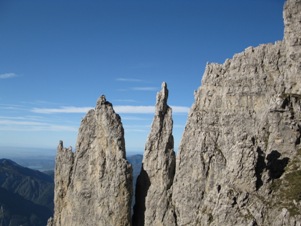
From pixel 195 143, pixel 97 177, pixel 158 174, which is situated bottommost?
pixel 97 177

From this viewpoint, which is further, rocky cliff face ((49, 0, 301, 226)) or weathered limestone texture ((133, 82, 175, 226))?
weathered limestone texture ((133, 82, 175, 226))

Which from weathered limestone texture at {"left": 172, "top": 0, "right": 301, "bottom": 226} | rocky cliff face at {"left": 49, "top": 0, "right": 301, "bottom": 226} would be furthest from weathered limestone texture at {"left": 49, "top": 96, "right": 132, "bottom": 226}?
weathered limestone texture at {"left": 172, "top": 0, "right": 301, "bottom": 226}

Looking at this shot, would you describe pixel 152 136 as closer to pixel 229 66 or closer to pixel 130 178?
pixel 130 178

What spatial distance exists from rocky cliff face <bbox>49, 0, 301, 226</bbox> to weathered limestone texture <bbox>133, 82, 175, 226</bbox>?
226mm

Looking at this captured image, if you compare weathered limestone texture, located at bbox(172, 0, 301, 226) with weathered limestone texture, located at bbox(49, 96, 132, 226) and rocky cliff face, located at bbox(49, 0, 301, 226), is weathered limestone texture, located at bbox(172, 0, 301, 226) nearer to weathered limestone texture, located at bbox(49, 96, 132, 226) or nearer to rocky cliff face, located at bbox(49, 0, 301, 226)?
rocky cliff face, located at bbox(49, 0, 301, 226)

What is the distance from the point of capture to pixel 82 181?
299ft

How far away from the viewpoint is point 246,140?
7056cm

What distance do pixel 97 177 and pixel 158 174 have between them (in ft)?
46.9

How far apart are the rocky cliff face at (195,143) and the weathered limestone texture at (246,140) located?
0.74 feet

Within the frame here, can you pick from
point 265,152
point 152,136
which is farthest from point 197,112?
point 265,152

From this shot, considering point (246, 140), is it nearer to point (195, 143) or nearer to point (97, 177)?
point (195, 143)

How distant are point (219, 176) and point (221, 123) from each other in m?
13.5

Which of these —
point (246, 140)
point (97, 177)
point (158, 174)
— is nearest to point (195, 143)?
point (158, 174)

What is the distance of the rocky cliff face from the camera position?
81.8m
